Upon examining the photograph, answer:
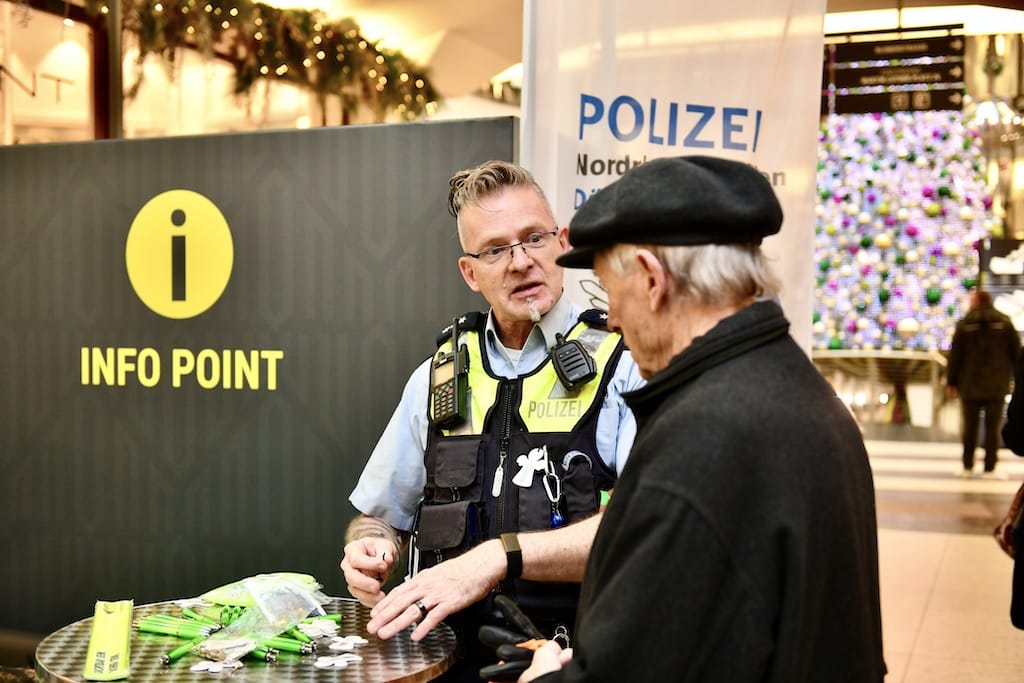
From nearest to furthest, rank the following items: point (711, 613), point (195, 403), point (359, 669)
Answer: point (711, 613)
point (359, 669)
point (195, 403)

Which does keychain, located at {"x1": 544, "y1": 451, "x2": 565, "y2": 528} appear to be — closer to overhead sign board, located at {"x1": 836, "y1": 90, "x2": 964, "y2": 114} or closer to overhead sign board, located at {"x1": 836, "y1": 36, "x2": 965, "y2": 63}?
overhead sign board, located at {"x1": 836, "y1": 36, "x2": 965, "y2": 63}

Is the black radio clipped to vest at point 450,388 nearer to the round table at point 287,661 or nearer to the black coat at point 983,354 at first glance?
the round table at point 287,661

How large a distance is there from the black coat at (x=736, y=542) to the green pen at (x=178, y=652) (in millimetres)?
946

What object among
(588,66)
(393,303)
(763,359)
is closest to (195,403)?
(393,303)

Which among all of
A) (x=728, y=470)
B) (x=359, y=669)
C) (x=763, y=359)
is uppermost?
(x=763, y=359)

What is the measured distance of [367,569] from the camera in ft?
6.64

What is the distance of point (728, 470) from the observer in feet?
3.49

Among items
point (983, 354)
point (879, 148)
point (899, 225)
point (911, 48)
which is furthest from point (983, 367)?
point (911, 48)

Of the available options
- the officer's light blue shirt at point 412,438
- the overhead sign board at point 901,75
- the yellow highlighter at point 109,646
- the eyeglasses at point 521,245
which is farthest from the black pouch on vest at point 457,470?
the overhead sign board at point 901,75

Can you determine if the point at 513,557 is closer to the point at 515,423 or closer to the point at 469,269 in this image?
the point at 515,423

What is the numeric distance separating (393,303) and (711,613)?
7.08 feet

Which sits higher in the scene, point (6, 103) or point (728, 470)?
point (6, 103)

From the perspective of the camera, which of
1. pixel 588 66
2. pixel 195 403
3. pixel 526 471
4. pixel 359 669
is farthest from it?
pixel 195 403

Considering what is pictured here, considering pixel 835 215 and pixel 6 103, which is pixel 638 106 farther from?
pixel 835 215
